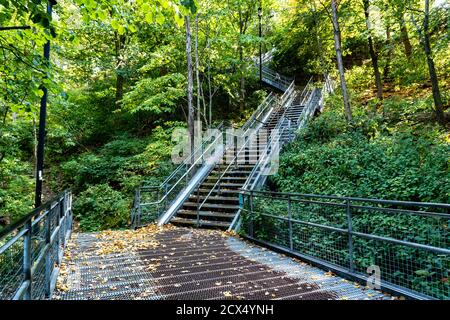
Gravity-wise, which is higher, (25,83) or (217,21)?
(217,21)

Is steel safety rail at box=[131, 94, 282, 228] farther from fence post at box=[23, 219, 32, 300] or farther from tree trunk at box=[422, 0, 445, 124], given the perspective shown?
tree trunk at box=[422, 0, 445, 124]

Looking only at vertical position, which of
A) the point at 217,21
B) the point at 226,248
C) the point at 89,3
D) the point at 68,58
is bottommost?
the point at 226,248

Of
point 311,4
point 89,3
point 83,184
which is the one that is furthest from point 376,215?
point 311,4

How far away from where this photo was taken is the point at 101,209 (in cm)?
1343

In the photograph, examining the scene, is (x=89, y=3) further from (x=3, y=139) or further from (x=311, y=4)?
(x=311, y=4)

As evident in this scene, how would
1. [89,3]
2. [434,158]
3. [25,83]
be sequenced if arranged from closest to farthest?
[89,3]
[25,83]
[434,158]

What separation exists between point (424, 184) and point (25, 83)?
8.57 m

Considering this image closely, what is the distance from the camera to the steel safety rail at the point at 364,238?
4207 mm

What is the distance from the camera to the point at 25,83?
16.3ft

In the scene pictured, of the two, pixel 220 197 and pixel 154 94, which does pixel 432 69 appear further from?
pixel 154 94

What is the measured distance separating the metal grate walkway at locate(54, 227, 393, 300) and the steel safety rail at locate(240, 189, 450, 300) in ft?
1.07

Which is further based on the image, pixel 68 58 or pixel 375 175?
pixel 68 58

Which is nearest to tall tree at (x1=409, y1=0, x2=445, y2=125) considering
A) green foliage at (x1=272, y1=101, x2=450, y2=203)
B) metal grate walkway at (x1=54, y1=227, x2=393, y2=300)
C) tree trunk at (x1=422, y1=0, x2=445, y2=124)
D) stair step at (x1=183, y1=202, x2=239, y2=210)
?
tree trunk at (x1=422, y1=0, x2=445, y2=124)

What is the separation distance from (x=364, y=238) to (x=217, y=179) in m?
6.44
